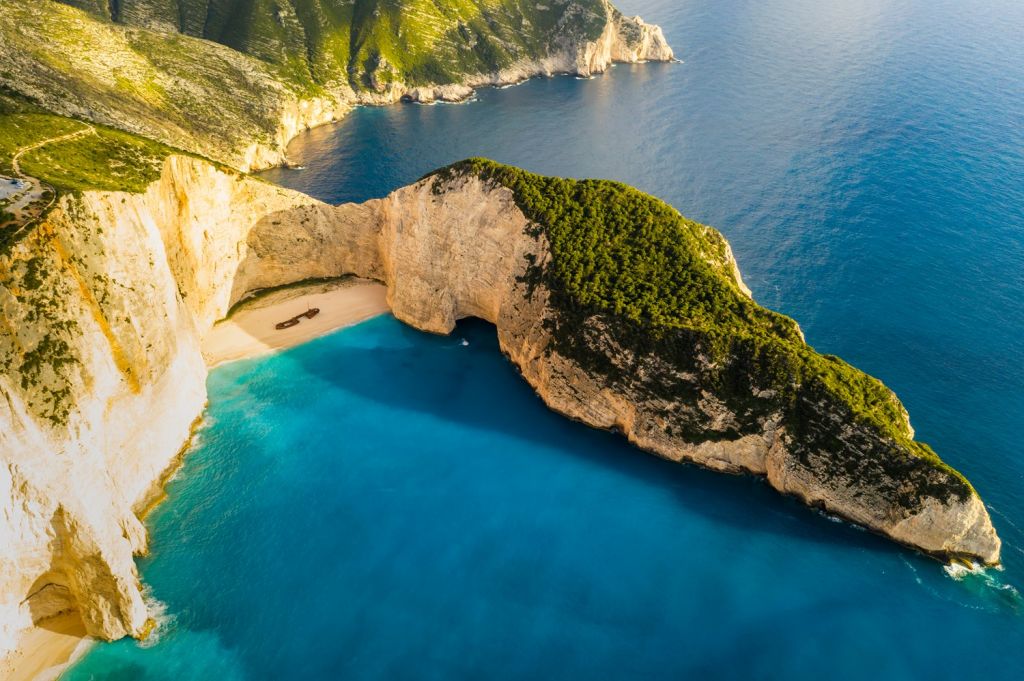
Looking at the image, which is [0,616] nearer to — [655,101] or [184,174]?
[184,174]

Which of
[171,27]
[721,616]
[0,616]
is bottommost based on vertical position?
[721,616]

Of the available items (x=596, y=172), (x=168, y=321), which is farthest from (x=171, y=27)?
(x=168, y=321)

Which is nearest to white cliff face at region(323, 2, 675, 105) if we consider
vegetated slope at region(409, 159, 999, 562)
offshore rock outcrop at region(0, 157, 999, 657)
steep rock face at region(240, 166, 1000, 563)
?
steep rock face at region(240, 166, 1000, 563)

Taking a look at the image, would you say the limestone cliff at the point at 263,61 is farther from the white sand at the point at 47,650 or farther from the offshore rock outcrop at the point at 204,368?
the white sand at the point at 47,650

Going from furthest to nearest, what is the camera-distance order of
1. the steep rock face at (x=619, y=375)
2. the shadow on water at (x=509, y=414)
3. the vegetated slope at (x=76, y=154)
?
1. the vegetated slope at (x=76, y=154)
2. the shadow on water at (x=509, y=414)
3. the steep rock face at (x=619, y=375)

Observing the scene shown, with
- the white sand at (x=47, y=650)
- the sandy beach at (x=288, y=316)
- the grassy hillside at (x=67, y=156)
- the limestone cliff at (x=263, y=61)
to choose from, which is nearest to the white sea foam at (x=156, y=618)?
the white sand at (x=47, y=650)

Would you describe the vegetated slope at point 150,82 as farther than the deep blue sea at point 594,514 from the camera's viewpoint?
Yes
